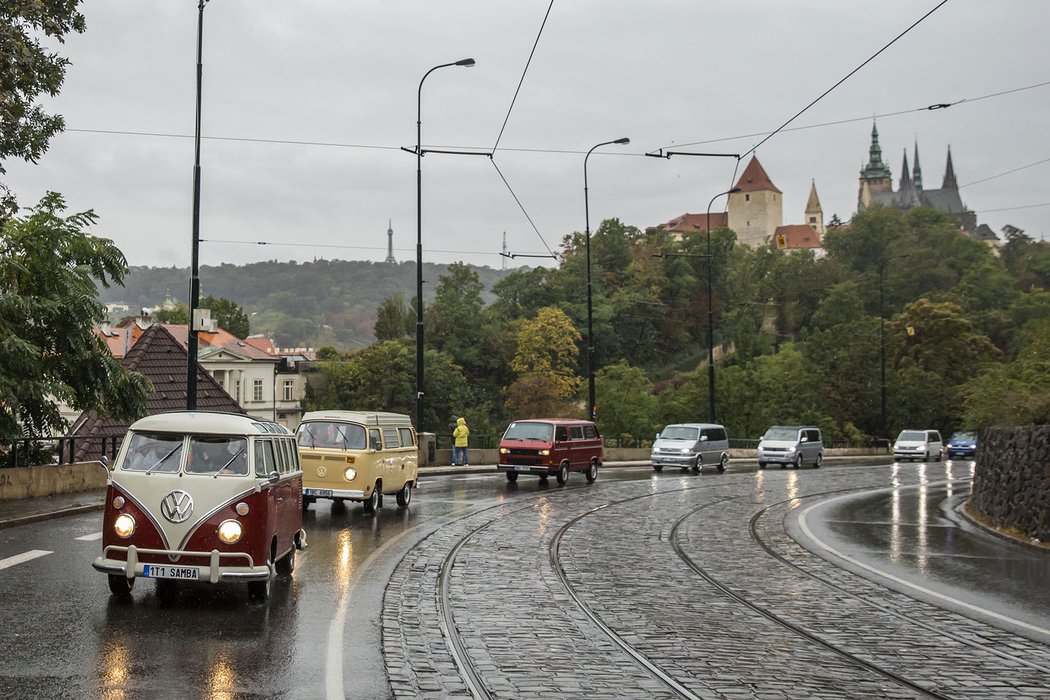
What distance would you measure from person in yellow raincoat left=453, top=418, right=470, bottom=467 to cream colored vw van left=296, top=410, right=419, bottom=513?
1657cm

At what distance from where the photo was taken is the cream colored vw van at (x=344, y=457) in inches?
784

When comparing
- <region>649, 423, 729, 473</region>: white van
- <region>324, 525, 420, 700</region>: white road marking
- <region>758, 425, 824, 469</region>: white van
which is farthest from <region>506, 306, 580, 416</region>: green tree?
<region>324, 525, 420, 700</region>: white road marking

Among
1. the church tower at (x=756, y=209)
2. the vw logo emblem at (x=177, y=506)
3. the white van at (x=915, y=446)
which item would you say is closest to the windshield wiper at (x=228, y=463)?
the vw logo emblem at (x=177, y=506)

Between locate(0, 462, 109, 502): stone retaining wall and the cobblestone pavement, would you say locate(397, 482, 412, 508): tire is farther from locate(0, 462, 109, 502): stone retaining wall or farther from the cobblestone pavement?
locate(0, 462, 109, 502): stone retaining wall

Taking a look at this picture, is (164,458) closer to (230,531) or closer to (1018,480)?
(230,531)

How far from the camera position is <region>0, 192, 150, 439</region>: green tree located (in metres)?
19.8

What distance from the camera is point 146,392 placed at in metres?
22.0

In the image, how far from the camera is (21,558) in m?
13.5

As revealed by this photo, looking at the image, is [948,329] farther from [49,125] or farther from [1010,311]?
[49,125]

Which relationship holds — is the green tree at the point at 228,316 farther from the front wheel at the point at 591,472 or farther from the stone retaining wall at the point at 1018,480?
the stone retaining wall at the point at 1018,480

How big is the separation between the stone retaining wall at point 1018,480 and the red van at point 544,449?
11548mm

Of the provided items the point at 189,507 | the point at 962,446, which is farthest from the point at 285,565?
the point at 962,446

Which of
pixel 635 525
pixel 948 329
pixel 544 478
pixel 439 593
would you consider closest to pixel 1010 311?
pixel 948 329

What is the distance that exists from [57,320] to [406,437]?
7.01 m
